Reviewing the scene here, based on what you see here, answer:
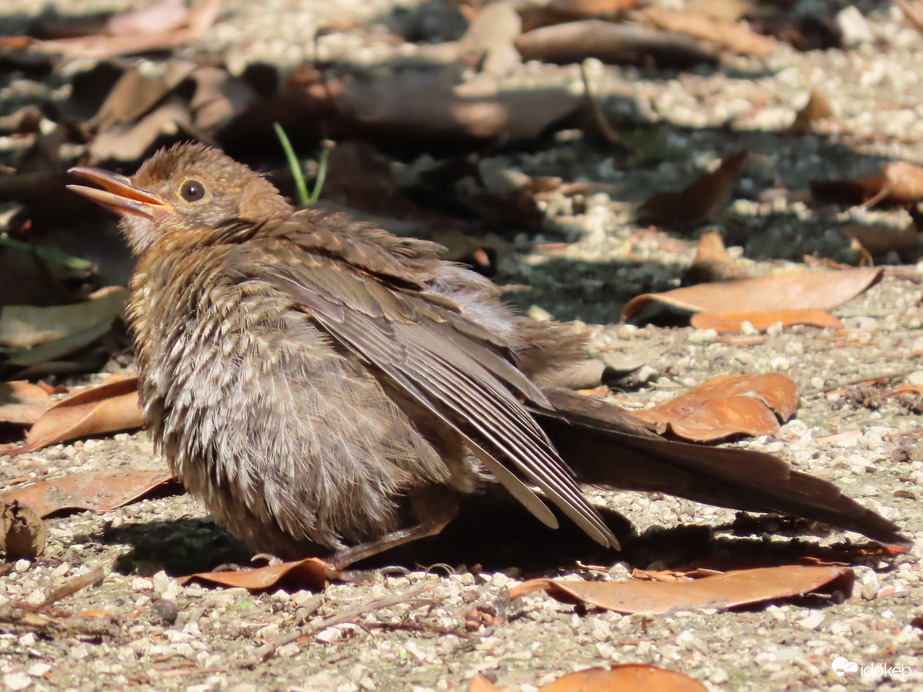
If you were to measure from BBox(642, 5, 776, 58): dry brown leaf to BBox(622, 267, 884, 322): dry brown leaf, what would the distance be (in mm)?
3910

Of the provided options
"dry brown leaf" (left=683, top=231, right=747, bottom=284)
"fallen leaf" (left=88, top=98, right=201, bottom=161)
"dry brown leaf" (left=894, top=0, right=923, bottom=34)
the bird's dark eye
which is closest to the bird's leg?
the bird's dark eye

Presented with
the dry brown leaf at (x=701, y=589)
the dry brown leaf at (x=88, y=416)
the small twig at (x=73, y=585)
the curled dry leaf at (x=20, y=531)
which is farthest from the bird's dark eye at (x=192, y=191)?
the dry brown leaf at (x=701, y=589)

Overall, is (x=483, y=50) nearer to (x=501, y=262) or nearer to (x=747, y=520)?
(x=501, y=262)

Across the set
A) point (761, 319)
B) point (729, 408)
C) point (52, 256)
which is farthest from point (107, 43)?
point (729, 408)

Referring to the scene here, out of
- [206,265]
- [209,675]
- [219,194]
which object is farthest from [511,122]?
[209,675]

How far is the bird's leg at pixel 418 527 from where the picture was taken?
3527 millimetres

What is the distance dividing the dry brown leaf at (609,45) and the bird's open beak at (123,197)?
485 centimetres

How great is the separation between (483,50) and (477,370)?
5598 mm

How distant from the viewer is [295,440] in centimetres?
335

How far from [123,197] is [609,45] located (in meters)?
5.25

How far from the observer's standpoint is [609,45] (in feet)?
28.1

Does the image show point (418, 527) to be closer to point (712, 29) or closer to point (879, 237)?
point (879, 237)

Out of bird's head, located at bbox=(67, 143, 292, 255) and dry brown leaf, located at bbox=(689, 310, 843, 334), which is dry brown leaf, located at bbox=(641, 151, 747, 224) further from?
bird's head, located at bbox=(67, 143, 292, 255)

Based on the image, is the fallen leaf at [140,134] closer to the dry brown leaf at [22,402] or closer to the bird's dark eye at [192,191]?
the dry brown leaf at [22,402]
